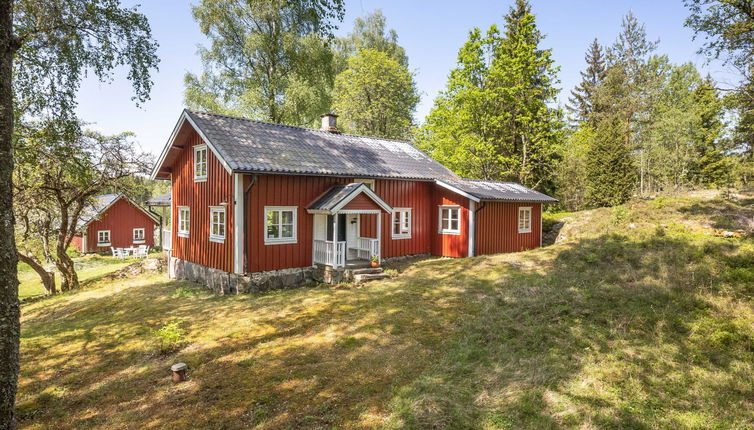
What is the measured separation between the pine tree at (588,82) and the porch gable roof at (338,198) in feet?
111

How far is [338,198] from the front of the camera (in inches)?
532

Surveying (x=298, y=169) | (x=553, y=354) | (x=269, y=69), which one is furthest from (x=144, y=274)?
(x=553, y=354)

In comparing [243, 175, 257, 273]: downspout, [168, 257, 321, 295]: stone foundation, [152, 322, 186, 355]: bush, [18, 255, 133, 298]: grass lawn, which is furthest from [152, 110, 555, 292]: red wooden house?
[18, 255, 133, 298]: grass lawn

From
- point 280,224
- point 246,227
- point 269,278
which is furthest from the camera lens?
point 280,224

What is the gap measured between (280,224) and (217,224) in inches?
103

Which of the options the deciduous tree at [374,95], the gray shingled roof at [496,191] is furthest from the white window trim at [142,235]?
the gray shingled roof at [496,191]

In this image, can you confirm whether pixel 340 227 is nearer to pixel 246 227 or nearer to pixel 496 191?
pixel 246 227

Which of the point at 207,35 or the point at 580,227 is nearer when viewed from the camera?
the point at 580,227

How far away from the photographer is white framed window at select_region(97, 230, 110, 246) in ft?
99.6

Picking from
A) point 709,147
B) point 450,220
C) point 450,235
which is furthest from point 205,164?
point 709,147

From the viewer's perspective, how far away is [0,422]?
15.1 ft

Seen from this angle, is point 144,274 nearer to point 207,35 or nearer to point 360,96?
point 207,35

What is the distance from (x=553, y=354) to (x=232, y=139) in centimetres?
1215

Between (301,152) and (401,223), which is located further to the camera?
(401,223)
